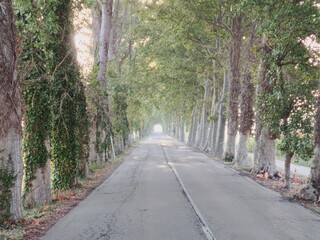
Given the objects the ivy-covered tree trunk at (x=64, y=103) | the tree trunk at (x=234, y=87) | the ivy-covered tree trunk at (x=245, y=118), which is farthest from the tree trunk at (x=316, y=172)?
the tree trunk at (x=234, y=87)

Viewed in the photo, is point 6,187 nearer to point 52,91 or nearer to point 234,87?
point 52,91

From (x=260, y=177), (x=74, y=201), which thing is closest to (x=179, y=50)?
(x=260, y=177)

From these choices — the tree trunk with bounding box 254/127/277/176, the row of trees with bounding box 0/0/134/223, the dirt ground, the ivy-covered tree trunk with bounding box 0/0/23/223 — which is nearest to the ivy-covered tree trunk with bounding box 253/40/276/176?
the tree trunk with bounding box 254/127/277/176

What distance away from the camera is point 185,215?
1073 centimetres

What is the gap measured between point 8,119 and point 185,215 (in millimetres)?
5089

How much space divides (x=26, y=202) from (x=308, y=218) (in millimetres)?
8124

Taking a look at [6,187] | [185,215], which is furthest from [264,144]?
[6,187]

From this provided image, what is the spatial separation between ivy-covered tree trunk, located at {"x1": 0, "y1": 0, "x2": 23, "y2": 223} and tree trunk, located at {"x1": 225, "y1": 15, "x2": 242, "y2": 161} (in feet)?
63.6

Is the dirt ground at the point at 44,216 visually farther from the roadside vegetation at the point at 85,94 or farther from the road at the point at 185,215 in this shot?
the road at the point at 185,215

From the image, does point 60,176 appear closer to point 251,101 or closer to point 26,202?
point 26,202

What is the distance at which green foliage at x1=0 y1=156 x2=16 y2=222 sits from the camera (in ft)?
29.7

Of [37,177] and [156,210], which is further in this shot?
[37,177]

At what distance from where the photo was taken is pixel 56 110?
46.5 ft

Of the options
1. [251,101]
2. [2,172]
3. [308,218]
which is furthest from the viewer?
[251,101]
